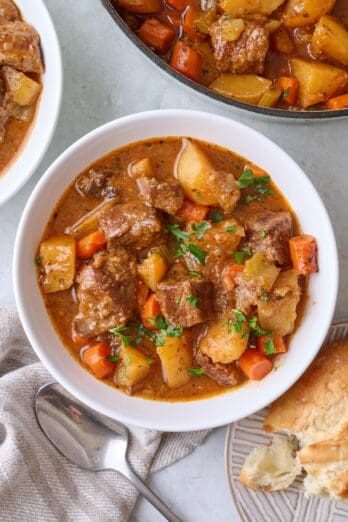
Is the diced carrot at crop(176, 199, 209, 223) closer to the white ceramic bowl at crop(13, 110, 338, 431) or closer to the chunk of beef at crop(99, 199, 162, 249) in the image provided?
the chunk of beef at crop(99, 199, 162, 249)

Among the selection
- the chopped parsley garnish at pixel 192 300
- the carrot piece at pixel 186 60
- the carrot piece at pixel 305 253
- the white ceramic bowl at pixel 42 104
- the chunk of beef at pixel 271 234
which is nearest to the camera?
the chopped parsley garnish at pixel 192 300

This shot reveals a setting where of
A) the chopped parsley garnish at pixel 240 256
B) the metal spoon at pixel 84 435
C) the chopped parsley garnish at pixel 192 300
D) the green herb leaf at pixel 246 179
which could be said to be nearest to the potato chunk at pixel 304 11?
the green herb leaf at pixel 246 179

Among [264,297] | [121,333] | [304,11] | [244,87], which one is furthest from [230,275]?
[304,11]

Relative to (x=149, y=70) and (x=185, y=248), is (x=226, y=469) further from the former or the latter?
(x=149, y=70)

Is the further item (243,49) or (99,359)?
(243,49)

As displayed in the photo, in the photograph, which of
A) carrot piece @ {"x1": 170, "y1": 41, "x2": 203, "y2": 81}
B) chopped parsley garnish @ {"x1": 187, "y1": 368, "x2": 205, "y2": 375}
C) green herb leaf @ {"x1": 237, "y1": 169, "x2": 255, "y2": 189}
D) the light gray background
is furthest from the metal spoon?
carrot piece @ {"x1": 170, "y1": 41, "x2": 203, "y2": 81}

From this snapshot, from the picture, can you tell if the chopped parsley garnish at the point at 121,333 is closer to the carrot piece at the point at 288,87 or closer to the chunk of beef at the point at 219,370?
the chunk of beef at the point at 219,370

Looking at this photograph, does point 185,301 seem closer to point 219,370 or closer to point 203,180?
point 219,370
